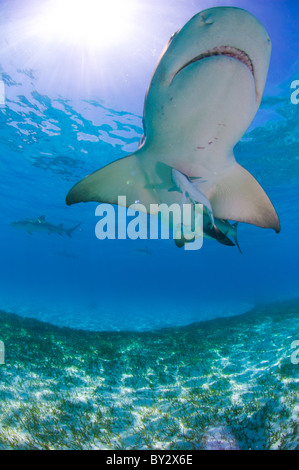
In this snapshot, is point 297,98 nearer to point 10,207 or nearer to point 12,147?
point 12,147

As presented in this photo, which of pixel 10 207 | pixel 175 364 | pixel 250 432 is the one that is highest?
pixel 10 207

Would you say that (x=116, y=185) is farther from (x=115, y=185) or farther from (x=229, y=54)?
(x=229, y=54)

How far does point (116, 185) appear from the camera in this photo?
4281mm

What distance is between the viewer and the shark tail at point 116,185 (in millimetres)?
3996

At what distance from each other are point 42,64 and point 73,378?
13499mm

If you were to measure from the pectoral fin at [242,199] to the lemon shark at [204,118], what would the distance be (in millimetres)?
15

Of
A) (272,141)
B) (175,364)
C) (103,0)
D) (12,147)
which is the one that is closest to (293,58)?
(272,141)

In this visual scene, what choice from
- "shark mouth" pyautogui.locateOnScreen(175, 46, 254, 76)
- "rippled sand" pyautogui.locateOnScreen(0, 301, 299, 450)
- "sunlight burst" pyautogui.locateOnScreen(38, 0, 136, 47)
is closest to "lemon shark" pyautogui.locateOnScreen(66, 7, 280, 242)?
"shark mouth" pyautogui.locateOnScreen(175, 46, 254, 76)

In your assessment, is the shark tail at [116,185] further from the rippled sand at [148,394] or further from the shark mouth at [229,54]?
→ the rippled sand at [148,394]

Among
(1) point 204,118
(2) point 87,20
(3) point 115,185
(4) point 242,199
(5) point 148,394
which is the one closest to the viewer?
(1) point 204,118

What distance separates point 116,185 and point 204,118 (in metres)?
1.98

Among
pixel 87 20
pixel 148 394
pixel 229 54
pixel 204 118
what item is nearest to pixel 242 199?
pixel 204 118

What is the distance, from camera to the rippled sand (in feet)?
12.3
